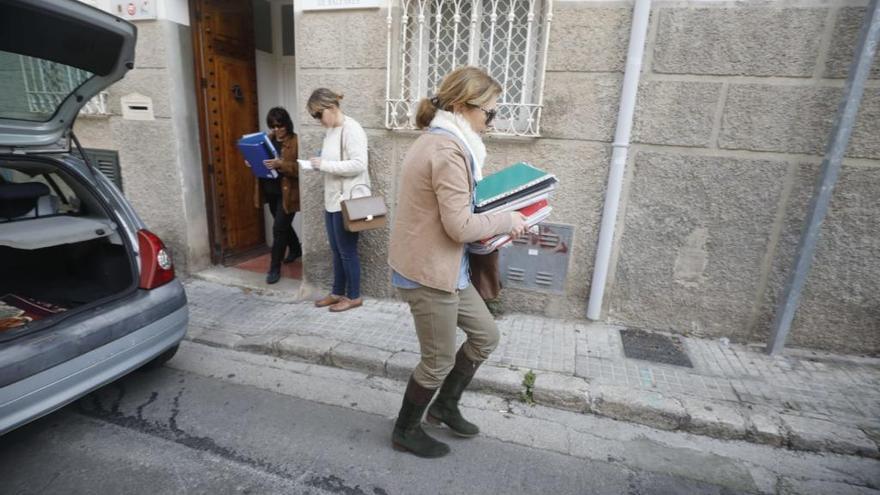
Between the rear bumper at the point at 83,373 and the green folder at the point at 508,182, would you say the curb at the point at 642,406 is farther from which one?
the green folder at the point at 508,182

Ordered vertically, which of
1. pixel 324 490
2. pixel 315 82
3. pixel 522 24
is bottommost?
pixel 324 490

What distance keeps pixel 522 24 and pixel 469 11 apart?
0.46 meters

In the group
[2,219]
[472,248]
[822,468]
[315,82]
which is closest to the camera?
[472,248]

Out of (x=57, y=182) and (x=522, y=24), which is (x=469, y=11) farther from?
(x=57, y=182)

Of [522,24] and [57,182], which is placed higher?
[522,24]

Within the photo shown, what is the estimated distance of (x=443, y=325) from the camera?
6.57 feet

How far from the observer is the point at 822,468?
92.4 inches

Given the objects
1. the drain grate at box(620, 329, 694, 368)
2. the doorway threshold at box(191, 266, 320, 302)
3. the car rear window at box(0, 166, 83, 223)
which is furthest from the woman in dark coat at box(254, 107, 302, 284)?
the drain grate at box(620, 329, 694, 368)

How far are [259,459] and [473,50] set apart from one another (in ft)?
10.9

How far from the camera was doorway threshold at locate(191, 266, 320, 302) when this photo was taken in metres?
4.40

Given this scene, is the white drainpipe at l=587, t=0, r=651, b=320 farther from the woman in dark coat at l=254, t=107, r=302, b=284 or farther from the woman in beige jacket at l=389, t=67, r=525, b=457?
the woman in dark coat at l=254, t=107, r=302, b=284

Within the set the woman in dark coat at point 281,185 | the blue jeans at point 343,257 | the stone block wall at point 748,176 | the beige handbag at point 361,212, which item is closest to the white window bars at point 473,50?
the beige handbag at point 361,212

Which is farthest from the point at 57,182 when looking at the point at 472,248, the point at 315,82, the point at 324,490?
the point at 472,248

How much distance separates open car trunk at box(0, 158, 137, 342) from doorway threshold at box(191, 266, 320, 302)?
1.54m
